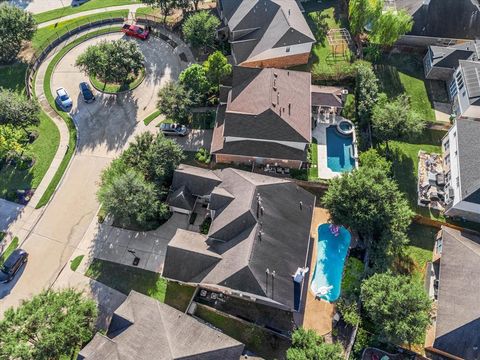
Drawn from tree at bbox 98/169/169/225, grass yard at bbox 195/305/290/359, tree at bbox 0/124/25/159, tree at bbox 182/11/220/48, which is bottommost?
grass yard at bbox 195/305/290/359

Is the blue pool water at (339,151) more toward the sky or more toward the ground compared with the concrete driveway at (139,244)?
more toward the sky

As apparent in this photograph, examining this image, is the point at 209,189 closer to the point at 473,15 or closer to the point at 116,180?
the point at 116,180

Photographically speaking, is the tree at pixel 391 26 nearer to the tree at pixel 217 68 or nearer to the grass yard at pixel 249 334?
the tree at pixel 217 68

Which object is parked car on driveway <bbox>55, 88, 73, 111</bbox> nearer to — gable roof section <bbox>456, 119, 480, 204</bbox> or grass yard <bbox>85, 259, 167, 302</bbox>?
grass yard <bbox>85, 259, 167, 302</bbox>

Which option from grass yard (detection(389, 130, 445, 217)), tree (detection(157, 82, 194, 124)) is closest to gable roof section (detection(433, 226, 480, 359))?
grass yard (detection(389, 130, 445, 217))

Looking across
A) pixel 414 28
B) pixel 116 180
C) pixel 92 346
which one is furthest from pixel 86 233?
pixel 414 28

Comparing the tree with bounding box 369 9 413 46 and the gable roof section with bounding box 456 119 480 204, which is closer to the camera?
the gable roof section with bounding box 456 119 480 204

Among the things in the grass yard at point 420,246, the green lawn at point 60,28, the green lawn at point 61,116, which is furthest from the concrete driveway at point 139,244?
the green lawn at point 60,28
